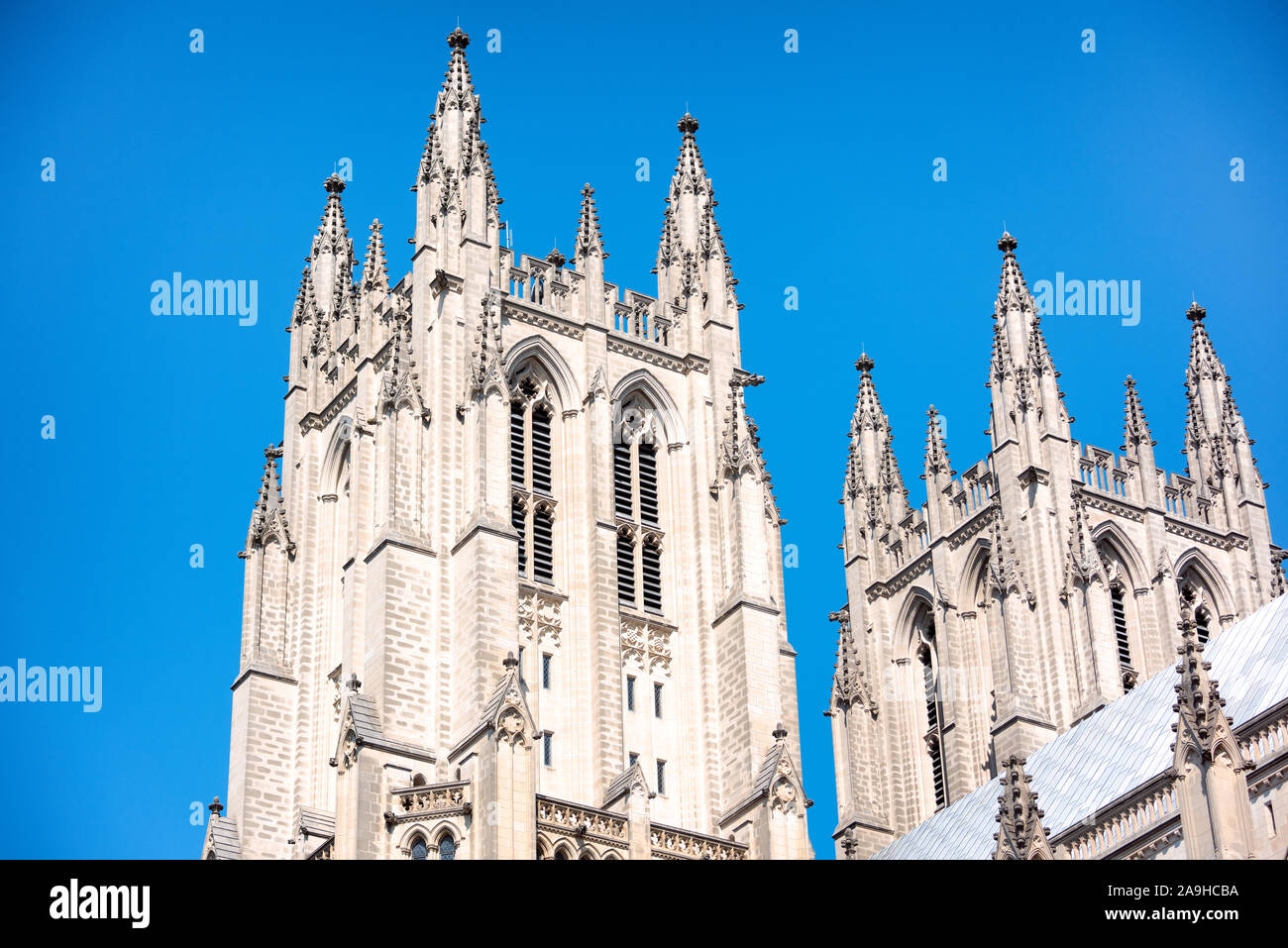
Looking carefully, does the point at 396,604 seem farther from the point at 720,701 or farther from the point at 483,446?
the point at 720,701

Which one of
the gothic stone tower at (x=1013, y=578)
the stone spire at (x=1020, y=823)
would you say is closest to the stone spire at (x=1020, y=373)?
the gothic stone tower at (x=1013, y=578)

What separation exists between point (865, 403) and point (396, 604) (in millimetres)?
31329

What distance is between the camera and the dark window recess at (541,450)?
6881cm

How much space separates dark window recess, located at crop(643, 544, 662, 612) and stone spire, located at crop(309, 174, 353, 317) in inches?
516

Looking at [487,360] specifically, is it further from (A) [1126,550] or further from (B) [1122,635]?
(A) [1126,550]

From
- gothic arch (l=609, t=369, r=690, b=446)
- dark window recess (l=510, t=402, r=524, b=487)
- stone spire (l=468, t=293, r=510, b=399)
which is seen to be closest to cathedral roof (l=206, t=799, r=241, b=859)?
dark window recess (l=510, t=402, r=524, b=487)

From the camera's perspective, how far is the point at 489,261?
69688 mm

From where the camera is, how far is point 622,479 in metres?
70.7

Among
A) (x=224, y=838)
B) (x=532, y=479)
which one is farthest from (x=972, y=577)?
(x=224, y=838)

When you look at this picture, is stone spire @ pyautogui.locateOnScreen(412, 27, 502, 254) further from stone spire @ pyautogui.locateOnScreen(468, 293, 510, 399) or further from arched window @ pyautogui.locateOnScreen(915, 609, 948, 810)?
arched window @ pyautogui.locateOnScreen(915, 609, 948, 810)
